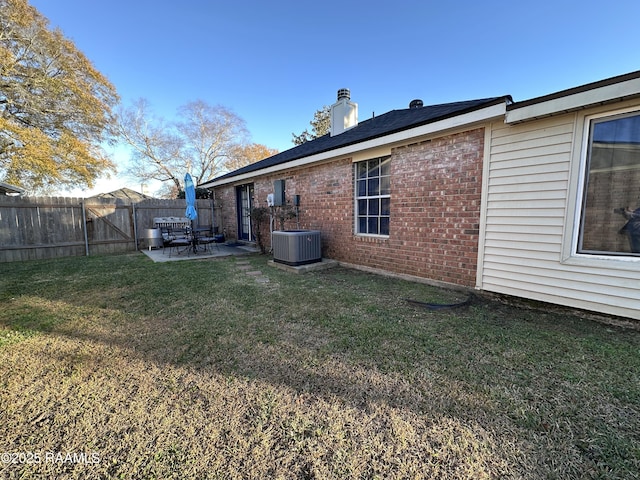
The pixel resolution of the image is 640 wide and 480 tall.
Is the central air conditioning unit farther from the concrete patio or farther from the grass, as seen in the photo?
the concrete patio

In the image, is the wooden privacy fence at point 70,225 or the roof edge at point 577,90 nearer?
the roof edge at point 577,90

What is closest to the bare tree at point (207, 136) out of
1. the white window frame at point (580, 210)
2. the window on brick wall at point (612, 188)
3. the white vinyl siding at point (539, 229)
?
the white vinyl siding at point (539, 229)

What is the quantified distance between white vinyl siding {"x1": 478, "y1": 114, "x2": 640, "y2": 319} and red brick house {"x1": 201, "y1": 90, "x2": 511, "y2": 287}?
248 millimetres

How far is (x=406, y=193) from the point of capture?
5.14m

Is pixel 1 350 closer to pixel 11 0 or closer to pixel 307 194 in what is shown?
pixel 307 194

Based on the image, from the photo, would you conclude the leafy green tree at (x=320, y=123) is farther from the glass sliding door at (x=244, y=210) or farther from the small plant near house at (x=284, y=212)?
the small plant near house at (x=284, y=212)

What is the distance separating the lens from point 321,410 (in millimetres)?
1819

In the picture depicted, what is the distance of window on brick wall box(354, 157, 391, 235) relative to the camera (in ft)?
18.3

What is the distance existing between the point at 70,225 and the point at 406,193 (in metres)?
10.2

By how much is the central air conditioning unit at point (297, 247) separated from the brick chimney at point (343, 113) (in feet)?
15.2

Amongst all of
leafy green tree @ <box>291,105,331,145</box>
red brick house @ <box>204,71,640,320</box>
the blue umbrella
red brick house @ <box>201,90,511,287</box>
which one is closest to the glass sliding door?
the blue umbrella

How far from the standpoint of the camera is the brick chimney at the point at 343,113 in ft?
29.4

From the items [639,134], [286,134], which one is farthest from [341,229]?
[286,134]

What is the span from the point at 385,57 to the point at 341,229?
9040mm
